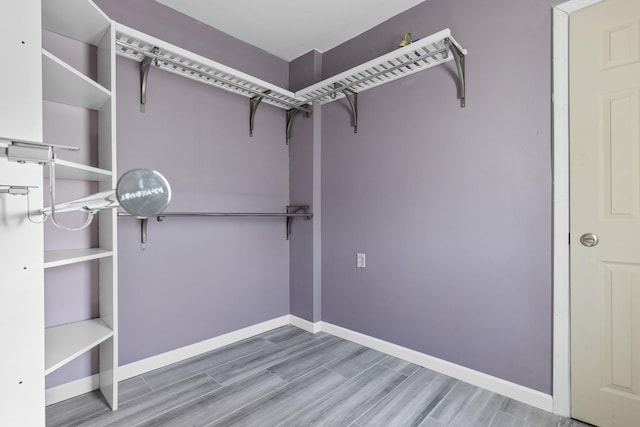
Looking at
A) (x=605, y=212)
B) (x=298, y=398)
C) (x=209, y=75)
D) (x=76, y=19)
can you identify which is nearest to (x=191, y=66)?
(x=209, y=75)

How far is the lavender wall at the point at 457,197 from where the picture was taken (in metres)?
1.69

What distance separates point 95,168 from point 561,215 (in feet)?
7.77

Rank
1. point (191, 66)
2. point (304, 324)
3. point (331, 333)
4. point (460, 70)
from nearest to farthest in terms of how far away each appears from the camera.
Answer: point (460, 70) → point (191, 66) → point (331, 333) → point (304, 324)

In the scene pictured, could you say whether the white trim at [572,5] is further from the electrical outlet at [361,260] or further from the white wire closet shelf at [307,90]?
the electrical outlet at [361,260]

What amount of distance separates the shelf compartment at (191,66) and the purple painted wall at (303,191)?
32 cm

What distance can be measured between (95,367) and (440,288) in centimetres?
216

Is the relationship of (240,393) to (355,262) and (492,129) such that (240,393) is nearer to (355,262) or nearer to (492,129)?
(355,262)

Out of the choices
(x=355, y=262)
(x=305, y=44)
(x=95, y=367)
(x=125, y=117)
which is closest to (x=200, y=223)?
(x=125, y=117)

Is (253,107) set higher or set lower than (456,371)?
higher

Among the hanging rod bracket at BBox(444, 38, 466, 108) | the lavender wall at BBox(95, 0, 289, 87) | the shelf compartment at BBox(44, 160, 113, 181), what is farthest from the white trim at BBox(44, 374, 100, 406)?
the hanging rod bracket at BBox(444, 38, 466, 108)

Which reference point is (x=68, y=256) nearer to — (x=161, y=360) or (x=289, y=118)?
(x=161, y=360)

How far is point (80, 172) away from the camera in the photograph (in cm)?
150

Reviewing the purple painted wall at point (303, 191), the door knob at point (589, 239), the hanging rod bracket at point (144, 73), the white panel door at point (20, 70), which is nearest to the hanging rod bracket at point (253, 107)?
the purple painted wall at point (303, 191)

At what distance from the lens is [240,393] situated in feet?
5.92
